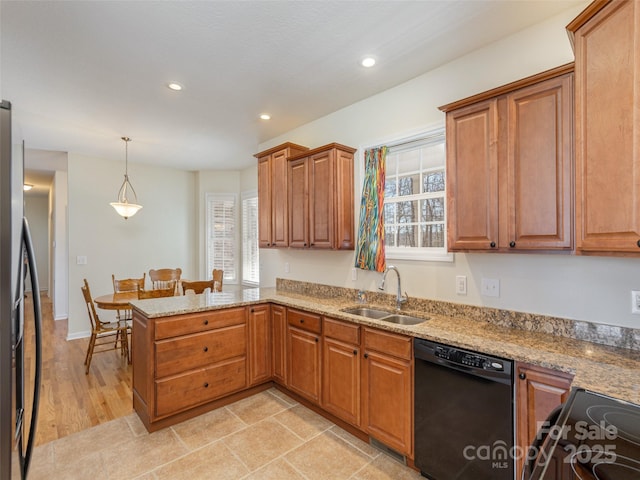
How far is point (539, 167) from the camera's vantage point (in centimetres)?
174

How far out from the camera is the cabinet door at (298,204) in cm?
322

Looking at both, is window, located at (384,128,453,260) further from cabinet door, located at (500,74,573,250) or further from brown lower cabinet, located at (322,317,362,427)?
brown lower cabinet, located at (322,317,362,427)

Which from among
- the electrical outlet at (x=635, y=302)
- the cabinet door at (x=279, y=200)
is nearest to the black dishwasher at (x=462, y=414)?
the electrical outlet at (x=635, y=302)

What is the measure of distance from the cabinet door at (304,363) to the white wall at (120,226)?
3946mm

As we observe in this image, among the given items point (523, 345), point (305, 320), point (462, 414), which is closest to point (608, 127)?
point (523, 345)

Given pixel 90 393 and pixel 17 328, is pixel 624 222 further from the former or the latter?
pixel 90 393

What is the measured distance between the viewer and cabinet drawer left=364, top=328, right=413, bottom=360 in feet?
6.53

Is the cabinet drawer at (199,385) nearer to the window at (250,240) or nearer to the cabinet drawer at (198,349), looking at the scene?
the cabinet drawer at (198,349)

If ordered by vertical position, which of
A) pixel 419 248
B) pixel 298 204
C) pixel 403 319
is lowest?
pixel 403 319

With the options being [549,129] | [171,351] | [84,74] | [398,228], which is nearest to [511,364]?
[549,129]

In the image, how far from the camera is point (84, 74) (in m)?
2.55

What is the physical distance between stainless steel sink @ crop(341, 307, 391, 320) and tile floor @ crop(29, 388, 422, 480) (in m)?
0.92

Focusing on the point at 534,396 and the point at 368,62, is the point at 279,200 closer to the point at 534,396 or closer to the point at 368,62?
the point at 368,62

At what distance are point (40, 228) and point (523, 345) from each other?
39.0 ft
